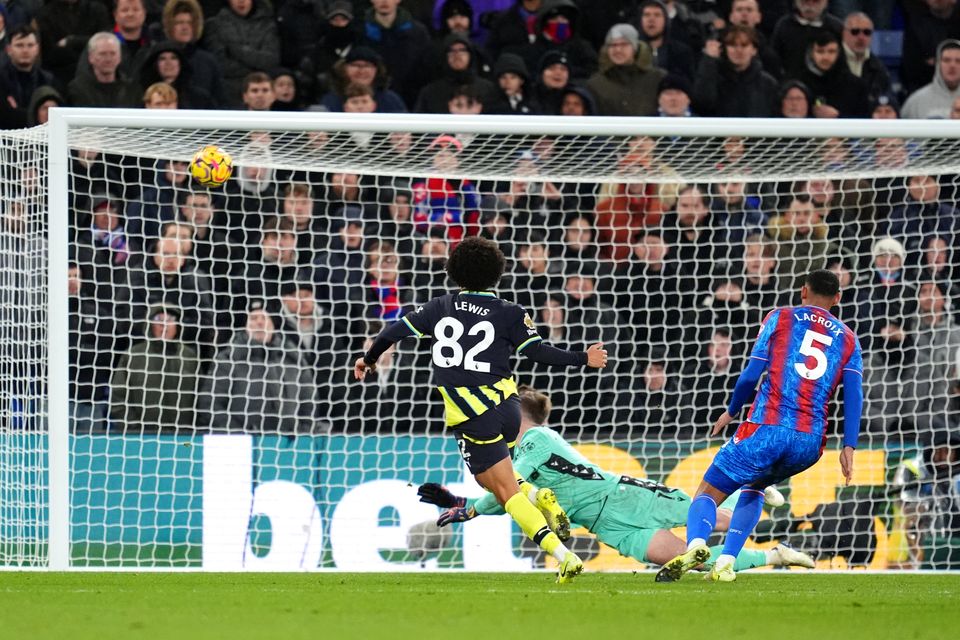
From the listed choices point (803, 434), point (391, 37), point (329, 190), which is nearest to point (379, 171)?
point (329, 190)

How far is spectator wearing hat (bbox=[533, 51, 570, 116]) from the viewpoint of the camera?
1188 cm

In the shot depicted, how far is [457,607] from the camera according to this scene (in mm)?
6348

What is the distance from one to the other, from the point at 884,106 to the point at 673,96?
6.65 ft

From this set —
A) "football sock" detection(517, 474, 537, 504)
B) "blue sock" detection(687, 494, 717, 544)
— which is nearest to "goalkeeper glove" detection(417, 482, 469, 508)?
"football sock" detection(517, 474, 537, 504)

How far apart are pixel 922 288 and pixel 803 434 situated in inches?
153

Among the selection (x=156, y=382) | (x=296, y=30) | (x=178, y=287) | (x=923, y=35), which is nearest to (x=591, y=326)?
(x=178, y=287)

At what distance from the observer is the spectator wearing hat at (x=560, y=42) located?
41.7 feet

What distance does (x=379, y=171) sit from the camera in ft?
33.3

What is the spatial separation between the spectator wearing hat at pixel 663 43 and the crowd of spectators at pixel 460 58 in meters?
0.01

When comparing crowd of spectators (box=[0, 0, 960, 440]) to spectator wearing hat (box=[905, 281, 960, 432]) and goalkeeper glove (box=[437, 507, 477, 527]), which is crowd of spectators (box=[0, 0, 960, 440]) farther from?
goalkeeper glove (box=[437, 507, 477, 527])

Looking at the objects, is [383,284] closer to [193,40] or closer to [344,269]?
[344,269]

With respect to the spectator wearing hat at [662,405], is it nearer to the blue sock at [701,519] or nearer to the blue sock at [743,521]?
the blue sock at [743,521]

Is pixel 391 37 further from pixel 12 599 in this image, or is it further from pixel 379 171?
pixel 12 599

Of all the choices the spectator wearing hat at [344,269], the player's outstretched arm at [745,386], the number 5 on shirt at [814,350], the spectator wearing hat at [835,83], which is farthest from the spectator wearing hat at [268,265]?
the spectator wearing hat at [835,83]
